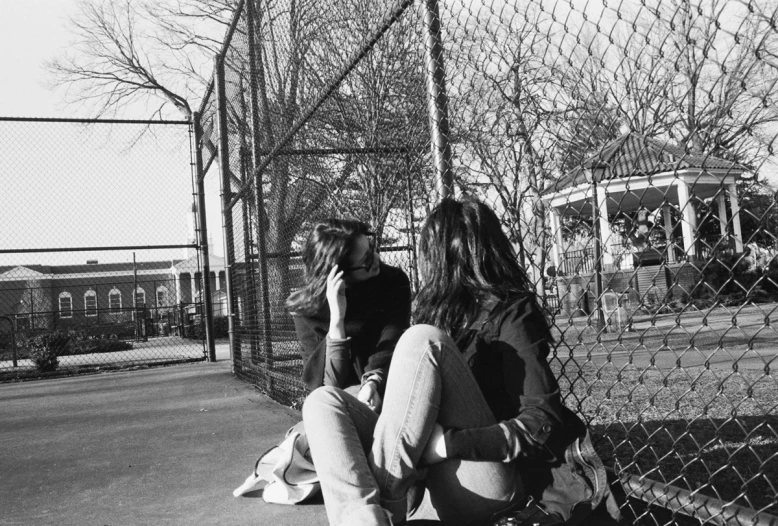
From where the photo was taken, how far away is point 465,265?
2309 mm

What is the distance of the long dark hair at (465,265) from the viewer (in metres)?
2.27

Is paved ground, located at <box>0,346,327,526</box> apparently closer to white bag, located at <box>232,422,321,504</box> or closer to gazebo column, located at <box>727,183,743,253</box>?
white bag, located at <box>232,422,321,504</box>

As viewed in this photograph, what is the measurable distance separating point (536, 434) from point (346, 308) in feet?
4.35

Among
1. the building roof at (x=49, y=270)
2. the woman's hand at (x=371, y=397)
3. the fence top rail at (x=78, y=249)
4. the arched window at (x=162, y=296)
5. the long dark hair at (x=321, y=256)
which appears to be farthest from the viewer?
the arched window at (x=162, y=296)

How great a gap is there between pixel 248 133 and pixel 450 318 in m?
5.09

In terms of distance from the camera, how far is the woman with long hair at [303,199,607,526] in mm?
2086

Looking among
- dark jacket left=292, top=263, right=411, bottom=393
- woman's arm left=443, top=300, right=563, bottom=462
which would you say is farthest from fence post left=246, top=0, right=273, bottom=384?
woman's arm left=443, top=300, right=563, bottom=462

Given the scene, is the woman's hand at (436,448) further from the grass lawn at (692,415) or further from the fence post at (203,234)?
the fence post at (203,234)

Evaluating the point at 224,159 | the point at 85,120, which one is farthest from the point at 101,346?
the point at 224,159

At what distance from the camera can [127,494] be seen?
342 centimetres

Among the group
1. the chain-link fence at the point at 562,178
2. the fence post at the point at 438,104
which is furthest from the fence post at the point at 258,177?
the fence post at the point at 438,104

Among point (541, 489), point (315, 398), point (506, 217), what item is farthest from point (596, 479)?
point (506, 217)

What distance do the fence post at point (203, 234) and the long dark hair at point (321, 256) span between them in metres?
7.34

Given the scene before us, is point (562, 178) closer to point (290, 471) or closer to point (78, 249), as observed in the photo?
point (290, 471)
